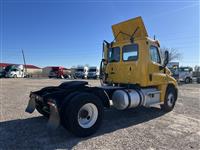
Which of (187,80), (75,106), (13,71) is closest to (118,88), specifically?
(75,106)

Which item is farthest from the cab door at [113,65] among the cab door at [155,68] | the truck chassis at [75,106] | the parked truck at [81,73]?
the parked truck at [81,73]

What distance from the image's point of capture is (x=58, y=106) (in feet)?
16.3

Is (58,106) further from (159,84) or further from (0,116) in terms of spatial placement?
(159,84)

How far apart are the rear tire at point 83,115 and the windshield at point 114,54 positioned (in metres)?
2.96

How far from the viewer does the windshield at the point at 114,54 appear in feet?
26.4

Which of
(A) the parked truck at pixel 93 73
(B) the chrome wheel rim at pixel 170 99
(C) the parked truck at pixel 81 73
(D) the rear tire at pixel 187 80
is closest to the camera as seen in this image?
(B) the chrome wheel rim at pixel 170 99

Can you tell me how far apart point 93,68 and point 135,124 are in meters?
33.4

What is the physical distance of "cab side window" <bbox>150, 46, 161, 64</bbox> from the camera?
7691mm

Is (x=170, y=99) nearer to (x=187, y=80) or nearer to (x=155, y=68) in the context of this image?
(x=155, y=68)

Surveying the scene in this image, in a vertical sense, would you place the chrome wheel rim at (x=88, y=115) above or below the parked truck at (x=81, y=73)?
below

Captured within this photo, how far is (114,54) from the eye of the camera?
823 centimetres

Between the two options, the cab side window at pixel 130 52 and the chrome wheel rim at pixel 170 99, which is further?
the chrome wheel rim at pixel 170 99

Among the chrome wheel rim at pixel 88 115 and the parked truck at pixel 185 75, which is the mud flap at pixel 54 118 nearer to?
the chrome wheel rim at pixel 88 115

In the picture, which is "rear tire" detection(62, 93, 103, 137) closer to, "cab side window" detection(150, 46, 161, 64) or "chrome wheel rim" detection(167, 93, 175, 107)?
"cab side window" detection(150, 46, 161, 64)
